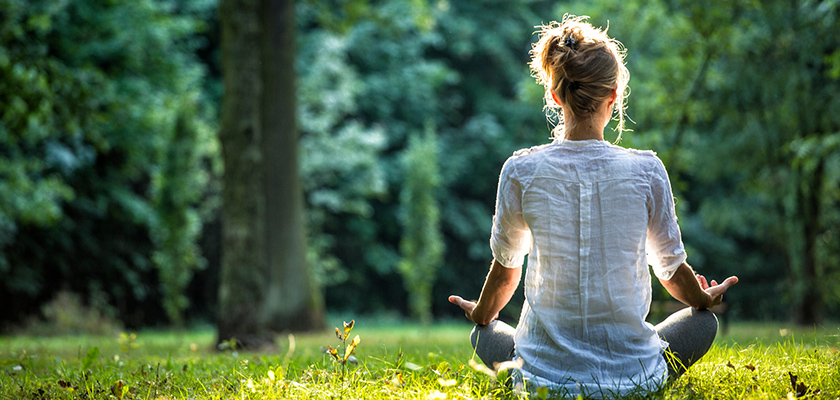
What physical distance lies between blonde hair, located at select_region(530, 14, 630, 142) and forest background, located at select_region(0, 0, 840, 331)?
5.42 metres

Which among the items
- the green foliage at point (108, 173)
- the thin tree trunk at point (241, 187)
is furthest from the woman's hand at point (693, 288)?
the green foliage at point (108, 173)

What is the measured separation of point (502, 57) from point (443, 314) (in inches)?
378

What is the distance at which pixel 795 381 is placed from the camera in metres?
2.38

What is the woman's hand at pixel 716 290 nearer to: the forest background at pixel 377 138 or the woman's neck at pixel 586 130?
the woman's neck at pixel 586 130

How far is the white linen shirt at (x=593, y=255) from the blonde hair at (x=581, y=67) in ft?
0.51

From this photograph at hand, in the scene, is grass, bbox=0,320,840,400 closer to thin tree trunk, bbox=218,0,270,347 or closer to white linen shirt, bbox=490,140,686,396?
white linen shirt, bbox=490,140,686,396

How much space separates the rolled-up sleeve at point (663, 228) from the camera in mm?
2320

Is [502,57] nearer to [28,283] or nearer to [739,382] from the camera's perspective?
[28,283]

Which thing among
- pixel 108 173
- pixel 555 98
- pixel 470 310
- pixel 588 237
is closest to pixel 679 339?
pixel 588 237

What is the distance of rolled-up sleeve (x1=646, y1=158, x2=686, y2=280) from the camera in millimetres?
2320

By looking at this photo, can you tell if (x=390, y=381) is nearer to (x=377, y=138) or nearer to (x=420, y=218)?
(x=420, y=218)

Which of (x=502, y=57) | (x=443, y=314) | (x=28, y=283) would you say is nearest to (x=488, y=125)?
(x=502, y=57)

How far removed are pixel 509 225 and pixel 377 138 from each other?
17.8 meters

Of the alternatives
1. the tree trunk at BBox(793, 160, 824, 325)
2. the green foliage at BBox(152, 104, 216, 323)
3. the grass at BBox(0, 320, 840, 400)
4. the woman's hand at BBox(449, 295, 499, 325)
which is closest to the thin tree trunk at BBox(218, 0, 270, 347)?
the grass at BBox(0, 320, 840, 400)
